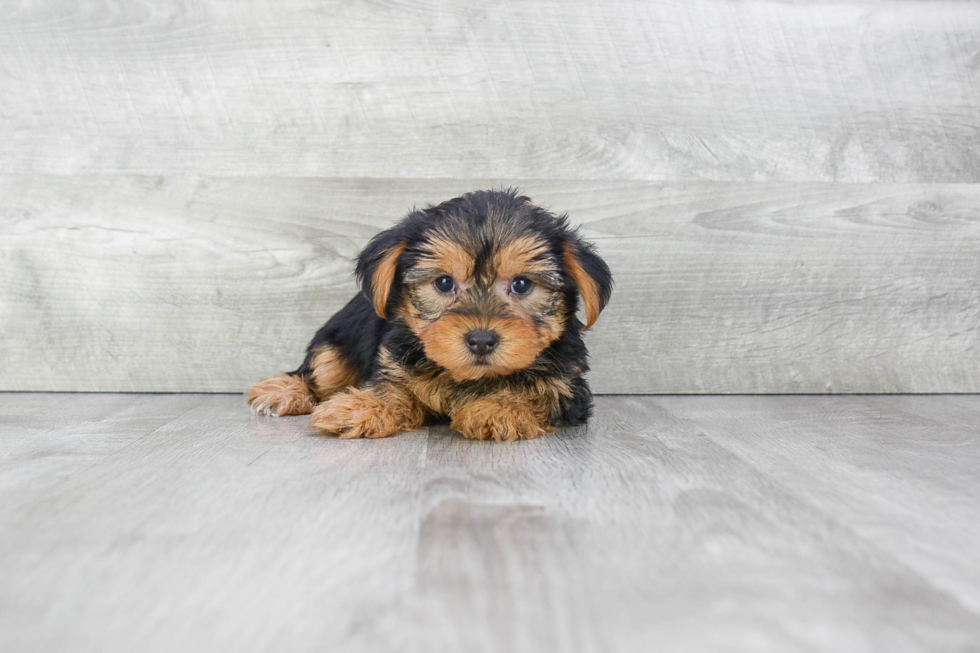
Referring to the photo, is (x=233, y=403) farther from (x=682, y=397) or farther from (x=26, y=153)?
(x=682, y=397)

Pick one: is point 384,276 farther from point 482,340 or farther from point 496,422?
point 496,422

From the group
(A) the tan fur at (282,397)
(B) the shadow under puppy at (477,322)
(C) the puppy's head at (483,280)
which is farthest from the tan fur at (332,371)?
(C) the puppy's head at (483,280)

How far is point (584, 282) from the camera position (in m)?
2.45

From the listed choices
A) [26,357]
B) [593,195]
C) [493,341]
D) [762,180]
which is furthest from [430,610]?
[26,357]

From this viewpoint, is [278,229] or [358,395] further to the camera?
[278,229]

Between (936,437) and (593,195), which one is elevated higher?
(593,195)

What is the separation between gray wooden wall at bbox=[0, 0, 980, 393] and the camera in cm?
339

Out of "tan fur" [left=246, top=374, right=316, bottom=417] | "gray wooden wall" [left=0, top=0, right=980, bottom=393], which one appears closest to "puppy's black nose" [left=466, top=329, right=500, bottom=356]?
"tan fur" [left=246, top=374, right=316, bottom=417]

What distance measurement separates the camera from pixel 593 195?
3.44 meters

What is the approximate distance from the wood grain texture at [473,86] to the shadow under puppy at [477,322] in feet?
3.33

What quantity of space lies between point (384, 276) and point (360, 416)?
461mm

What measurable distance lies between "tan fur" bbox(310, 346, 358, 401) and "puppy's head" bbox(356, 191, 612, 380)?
0.50 m

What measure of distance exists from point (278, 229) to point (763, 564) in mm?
2718

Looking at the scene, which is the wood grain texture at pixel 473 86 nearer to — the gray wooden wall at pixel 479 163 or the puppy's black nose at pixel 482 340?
the gray wooden wall at pixel 479 163
